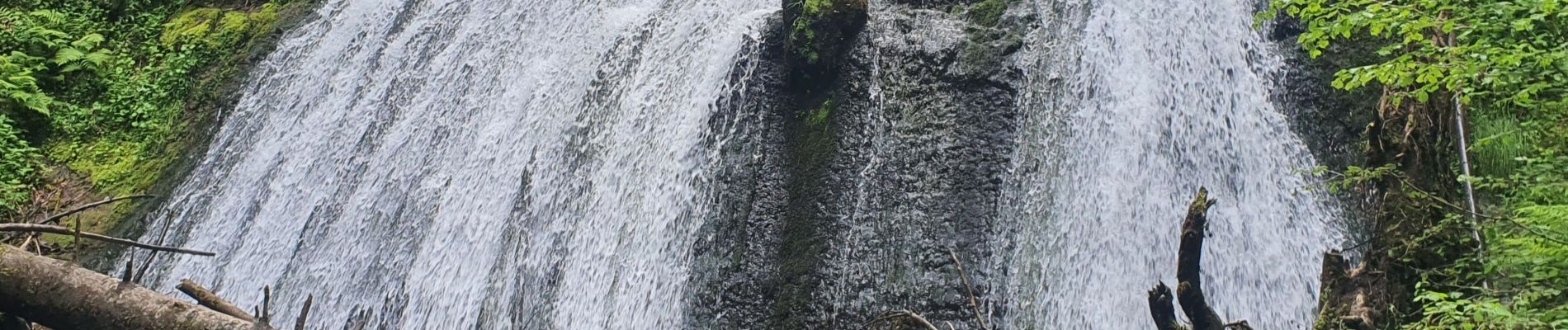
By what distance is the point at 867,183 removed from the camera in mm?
6727

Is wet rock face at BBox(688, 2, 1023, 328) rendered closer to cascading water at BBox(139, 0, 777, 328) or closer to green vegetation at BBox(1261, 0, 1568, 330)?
cascading water at BBox(139, 0, 777, 328)

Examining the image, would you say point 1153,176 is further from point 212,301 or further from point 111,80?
point 111,80

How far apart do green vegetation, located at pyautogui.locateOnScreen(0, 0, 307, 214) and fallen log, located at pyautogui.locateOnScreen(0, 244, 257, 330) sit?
5.58 meters

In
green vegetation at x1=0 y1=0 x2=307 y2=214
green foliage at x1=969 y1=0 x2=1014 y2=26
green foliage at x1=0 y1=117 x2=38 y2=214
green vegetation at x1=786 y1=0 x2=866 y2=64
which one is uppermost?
green foliage at x1=969 y1=0 x2=1014 y2=26

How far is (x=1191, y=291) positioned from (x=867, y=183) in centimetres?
339

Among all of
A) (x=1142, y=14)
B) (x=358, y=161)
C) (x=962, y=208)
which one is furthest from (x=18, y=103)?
(x=1142, y=14)

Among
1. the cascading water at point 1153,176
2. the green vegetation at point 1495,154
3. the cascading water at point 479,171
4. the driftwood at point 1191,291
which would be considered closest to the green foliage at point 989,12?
the cascading water at point 1153,176

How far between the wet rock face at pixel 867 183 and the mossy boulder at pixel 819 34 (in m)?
0.07

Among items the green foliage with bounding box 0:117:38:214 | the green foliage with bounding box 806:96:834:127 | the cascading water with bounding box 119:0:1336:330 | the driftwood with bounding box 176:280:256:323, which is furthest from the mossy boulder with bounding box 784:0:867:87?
the green foliage with bounding box 0:117:38:214

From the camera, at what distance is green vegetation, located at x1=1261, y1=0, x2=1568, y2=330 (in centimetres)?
394

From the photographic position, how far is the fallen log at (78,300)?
12.3 feet

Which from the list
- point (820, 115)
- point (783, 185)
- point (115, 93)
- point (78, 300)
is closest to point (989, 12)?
point (820, 115)

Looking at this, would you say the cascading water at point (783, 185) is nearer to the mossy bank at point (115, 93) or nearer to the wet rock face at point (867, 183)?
the wet rock face at point (867, 183)

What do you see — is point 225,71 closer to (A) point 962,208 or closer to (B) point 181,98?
(B) point 181,98
